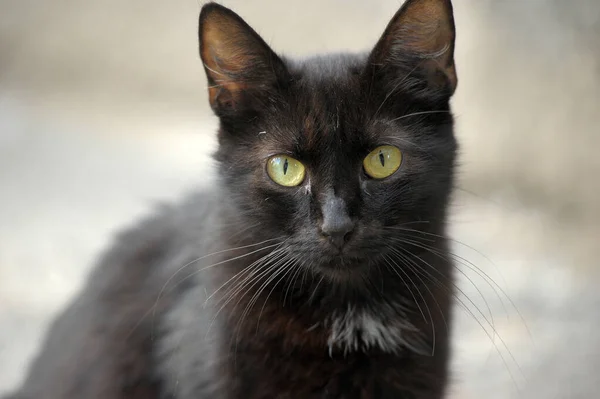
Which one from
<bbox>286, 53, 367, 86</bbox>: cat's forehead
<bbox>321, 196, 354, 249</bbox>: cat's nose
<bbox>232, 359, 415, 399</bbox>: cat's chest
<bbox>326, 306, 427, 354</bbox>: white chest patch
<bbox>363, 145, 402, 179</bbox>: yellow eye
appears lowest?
<bbox>232, 359, 415, 399</bbox>: cat's chest

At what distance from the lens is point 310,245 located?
128 centimetres

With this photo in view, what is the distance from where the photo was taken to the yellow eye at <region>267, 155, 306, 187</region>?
132 centimetres

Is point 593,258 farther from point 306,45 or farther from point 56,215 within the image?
point 56,215

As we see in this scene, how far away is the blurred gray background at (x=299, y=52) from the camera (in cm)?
213

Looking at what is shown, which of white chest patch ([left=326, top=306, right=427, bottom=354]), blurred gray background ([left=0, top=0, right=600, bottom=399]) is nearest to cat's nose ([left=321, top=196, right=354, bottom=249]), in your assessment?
white chest patch ([left=326, top=306, right=427, bottom=354])

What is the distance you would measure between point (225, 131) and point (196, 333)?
0.38 metres

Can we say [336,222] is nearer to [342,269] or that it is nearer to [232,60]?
[342,269]

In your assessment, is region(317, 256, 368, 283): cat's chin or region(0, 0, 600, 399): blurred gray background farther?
region(0, 0, 600, 399): blurred gray background

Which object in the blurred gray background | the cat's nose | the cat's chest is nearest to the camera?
the cat's nose

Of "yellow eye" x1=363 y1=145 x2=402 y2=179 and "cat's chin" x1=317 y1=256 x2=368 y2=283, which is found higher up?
"yellow eye" x1=363 y1=145 x2=402 y2=179

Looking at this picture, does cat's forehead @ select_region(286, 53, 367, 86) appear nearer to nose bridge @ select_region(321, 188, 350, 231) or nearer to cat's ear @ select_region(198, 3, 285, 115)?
cat's ear @ select_region(198, 3, 285, 115)

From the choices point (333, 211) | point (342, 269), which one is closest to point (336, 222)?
point (333, 211)

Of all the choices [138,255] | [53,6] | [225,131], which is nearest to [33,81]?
[53,6]

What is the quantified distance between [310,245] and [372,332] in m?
0.25
